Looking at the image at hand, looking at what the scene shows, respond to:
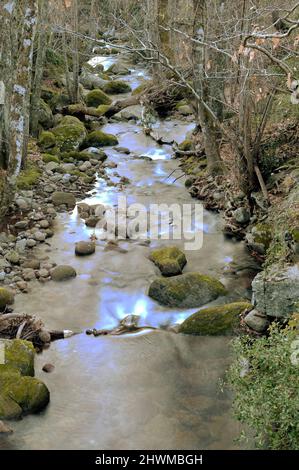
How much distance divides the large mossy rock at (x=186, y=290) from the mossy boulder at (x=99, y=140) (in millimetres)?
8632

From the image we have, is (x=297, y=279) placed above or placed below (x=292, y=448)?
above

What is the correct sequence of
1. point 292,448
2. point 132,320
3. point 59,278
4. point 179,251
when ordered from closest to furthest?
1. point 292,448
2. point 132,320
3. point 59,278
4. point 179,251

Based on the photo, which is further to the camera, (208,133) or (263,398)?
(208,133)

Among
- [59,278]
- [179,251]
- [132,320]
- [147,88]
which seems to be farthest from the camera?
[147,88]

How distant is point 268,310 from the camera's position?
21.8ft

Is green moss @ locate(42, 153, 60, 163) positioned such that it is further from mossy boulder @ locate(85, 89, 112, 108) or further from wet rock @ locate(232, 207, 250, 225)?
mossy boulder @ locate(85, 89, 112, 108)

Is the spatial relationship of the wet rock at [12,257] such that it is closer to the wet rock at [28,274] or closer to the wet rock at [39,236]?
the wet rock at [28,274]

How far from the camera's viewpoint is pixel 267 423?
14.0 feet

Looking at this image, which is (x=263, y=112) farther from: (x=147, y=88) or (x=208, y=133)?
(x=147, y=88)

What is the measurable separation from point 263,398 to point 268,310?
7.79 ft

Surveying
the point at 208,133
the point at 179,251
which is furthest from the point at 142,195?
the point at 179,251

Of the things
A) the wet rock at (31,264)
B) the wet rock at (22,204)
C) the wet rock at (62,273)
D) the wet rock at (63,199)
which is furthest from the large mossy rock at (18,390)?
the wet rock at (63,199)

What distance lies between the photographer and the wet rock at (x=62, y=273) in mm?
8695

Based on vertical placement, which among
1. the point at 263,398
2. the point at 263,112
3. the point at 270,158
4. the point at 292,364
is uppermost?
the point at 263,112
